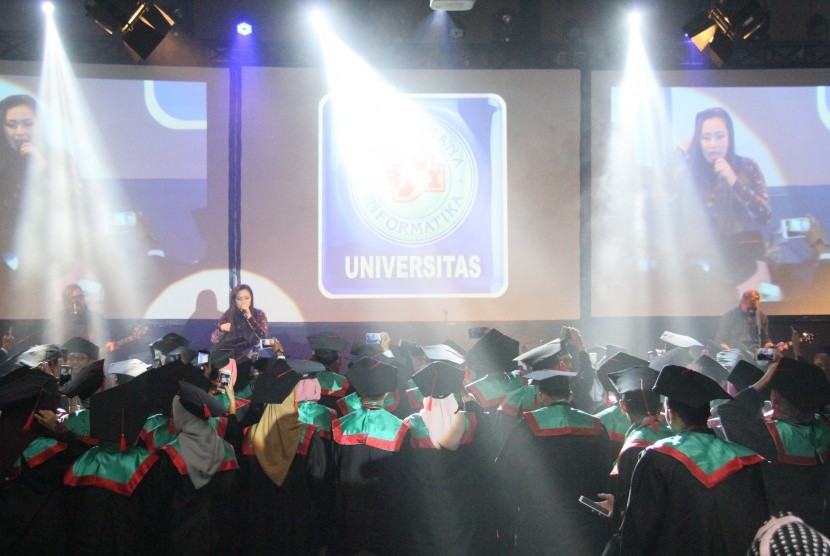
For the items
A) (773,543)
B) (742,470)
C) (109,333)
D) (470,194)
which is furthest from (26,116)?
(773,543)

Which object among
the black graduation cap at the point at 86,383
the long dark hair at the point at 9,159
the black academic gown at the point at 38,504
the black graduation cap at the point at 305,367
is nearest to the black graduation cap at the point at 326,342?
the black graduation cap at the point at 305,367

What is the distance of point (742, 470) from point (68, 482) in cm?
311

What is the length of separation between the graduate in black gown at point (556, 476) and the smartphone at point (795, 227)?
7394mm

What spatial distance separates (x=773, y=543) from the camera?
73.6 inches

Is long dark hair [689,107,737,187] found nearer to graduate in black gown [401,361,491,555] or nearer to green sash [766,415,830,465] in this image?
green sash [766,415,830,465]

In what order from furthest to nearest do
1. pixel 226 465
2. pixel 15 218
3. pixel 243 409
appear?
1. pixel 15 218
2. pixel 243 409
3. pixel 226 465

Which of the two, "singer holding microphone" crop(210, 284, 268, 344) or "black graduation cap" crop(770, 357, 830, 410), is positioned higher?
"singer holding microphone" crop(210, 284, 268, 344)

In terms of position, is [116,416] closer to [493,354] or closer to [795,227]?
[493,354]

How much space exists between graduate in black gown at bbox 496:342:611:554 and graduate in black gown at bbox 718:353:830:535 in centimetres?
68

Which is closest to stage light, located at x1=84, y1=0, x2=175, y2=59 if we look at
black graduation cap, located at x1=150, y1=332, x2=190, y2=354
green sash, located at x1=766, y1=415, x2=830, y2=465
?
black graduation cap, located at x1=150, y1=332, x2=190, y2=354

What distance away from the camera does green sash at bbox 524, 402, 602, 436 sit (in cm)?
410

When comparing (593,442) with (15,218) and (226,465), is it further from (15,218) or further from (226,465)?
(15,218)

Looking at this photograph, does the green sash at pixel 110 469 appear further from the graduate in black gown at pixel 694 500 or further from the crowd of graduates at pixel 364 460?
the graduate in black gown at pixel 694 500

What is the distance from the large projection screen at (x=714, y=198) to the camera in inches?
408
